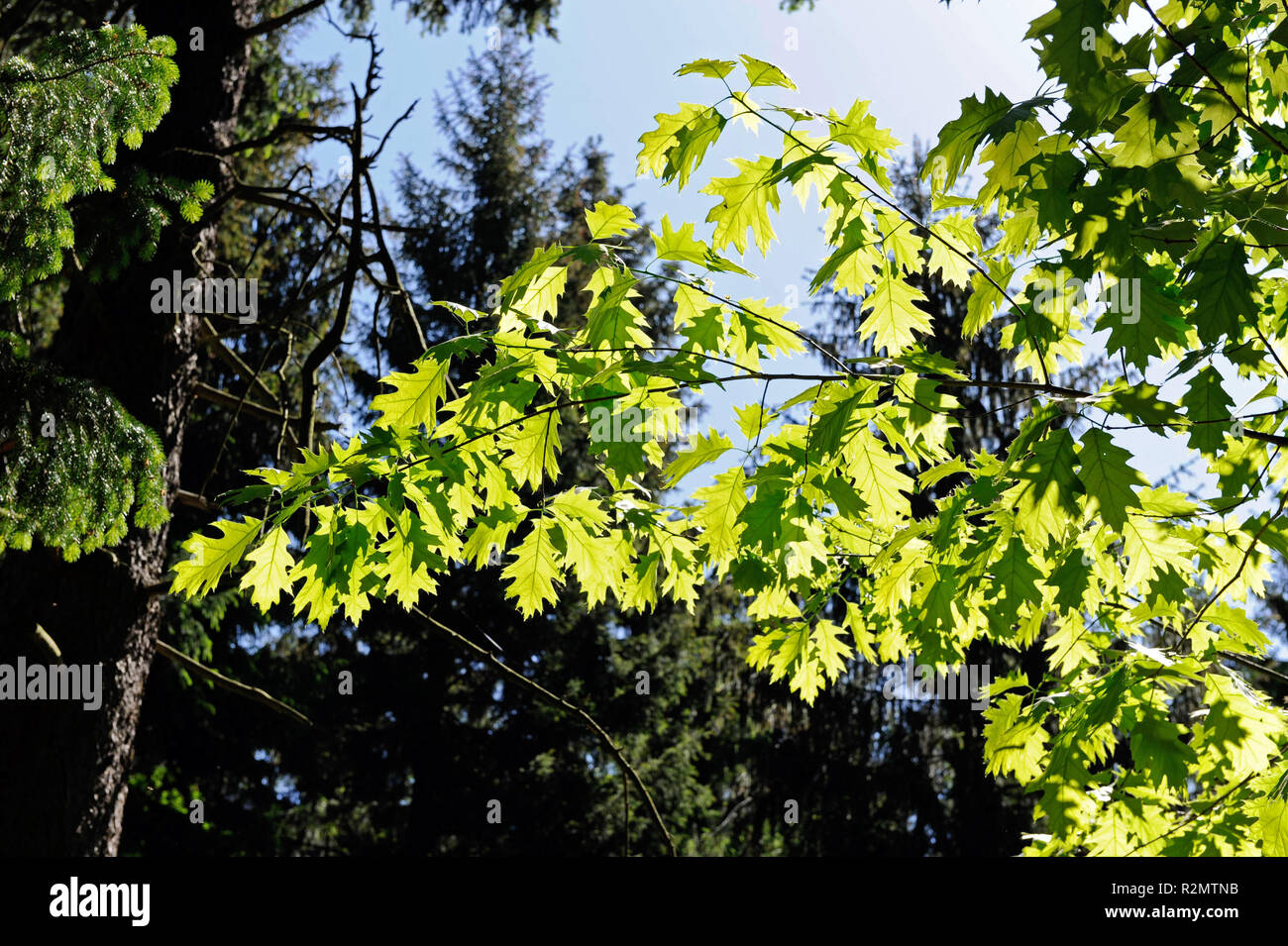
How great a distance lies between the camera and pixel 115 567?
4.38 m

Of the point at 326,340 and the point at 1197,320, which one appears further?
the point at 326,340

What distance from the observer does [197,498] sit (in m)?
4.74

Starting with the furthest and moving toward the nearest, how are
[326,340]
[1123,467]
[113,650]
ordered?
[113,650], [326,340], [1123,467]

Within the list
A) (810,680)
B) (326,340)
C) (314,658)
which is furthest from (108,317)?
(314,658)

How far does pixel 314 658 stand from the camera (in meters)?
15.7

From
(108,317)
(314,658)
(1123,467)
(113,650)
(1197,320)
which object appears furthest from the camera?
(314,658)

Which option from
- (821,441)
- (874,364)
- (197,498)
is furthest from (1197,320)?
(197,498)

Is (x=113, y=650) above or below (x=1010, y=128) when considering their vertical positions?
below

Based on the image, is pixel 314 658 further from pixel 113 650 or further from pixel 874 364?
pixel 874 364

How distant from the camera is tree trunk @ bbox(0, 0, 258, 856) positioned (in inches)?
159

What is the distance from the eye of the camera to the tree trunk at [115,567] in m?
4.04

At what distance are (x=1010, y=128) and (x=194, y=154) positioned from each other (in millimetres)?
4202

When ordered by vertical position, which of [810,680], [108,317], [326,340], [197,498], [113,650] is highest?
[108,317]

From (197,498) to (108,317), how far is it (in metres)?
0.98
